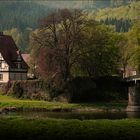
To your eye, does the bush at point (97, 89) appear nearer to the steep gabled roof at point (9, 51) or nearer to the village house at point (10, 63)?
the village house at point (10, 63)

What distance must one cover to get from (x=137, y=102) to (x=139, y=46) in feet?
79.8

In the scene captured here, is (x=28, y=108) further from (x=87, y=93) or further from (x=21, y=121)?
(x=21, y=121)

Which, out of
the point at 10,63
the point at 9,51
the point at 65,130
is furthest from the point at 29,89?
the point at 65,130

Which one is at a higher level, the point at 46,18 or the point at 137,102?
the point at 46,18

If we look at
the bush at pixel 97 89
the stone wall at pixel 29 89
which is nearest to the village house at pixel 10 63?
the stone wall at pixel 29 89

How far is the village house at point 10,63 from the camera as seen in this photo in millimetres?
116500

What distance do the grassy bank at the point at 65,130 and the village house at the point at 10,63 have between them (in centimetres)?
Result: 7045

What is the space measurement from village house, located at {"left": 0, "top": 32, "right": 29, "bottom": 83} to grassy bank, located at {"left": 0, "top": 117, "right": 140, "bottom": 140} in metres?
70.5

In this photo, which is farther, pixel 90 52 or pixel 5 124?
pixel 90 52

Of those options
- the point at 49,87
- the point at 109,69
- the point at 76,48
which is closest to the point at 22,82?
the point at 49,87

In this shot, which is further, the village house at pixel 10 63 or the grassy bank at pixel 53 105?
the village house at pixel 10 63

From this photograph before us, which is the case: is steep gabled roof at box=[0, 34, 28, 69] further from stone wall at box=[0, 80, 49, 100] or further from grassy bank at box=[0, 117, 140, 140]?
grassy bank at box=[0, 117, 140, 140]

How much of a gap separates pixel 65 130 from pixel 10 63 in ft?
248

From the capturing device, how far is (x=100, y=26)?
114 meters
